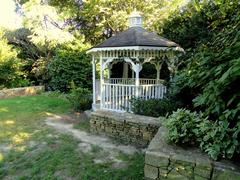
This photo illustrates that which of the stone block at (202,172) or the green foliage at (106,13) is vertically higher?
the green foliage at (106,13)

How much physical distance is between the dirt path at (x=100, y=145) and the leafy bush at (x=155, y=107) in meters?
1.43

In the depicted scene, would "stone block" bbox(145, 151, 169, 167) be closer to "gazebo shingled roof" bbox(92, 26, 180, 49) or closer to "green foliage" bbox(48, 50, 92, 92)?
"gazebo shingled roof" bbox(92, 26, 180, 49)

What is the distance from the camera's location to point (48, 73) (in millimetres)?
15359

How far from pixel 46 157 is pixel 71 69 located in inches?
374

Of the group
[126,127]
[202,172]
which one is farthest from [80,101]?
[202,172]

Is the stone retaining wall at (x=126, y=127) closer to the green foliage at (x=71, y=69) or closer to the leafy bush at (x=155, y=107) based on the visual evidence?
the leafy bush at (x=155, y=107)

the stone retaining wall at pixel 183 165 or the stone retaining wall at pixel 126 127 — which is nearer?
the stone retaining wall at pixel 183 165

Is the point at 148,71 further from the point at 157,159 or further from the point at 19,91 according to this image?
the point at 157,159

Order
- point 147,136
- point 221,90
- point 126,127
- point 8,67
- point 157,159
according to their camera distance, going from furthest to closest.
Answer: point 8,67 < point 126,127 < point 147,136 < point 157,159 < point 221,90

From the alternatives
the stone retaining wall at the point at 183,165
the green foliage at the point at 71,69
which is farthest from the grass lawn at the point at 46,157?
the green foliage at the point at 71,69

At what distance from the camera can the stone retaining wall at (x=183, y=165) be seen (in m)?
2.97

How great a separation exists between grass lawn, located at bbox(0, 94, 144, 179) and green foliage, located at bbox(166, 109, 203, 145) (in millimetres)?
1110

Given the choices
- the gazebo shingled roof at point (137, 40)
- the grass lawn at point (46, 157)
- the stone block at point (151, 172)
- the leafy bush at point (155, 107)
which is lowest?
the grass lawn at point (46, 157)

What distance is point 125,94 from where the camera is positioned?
348 inches
